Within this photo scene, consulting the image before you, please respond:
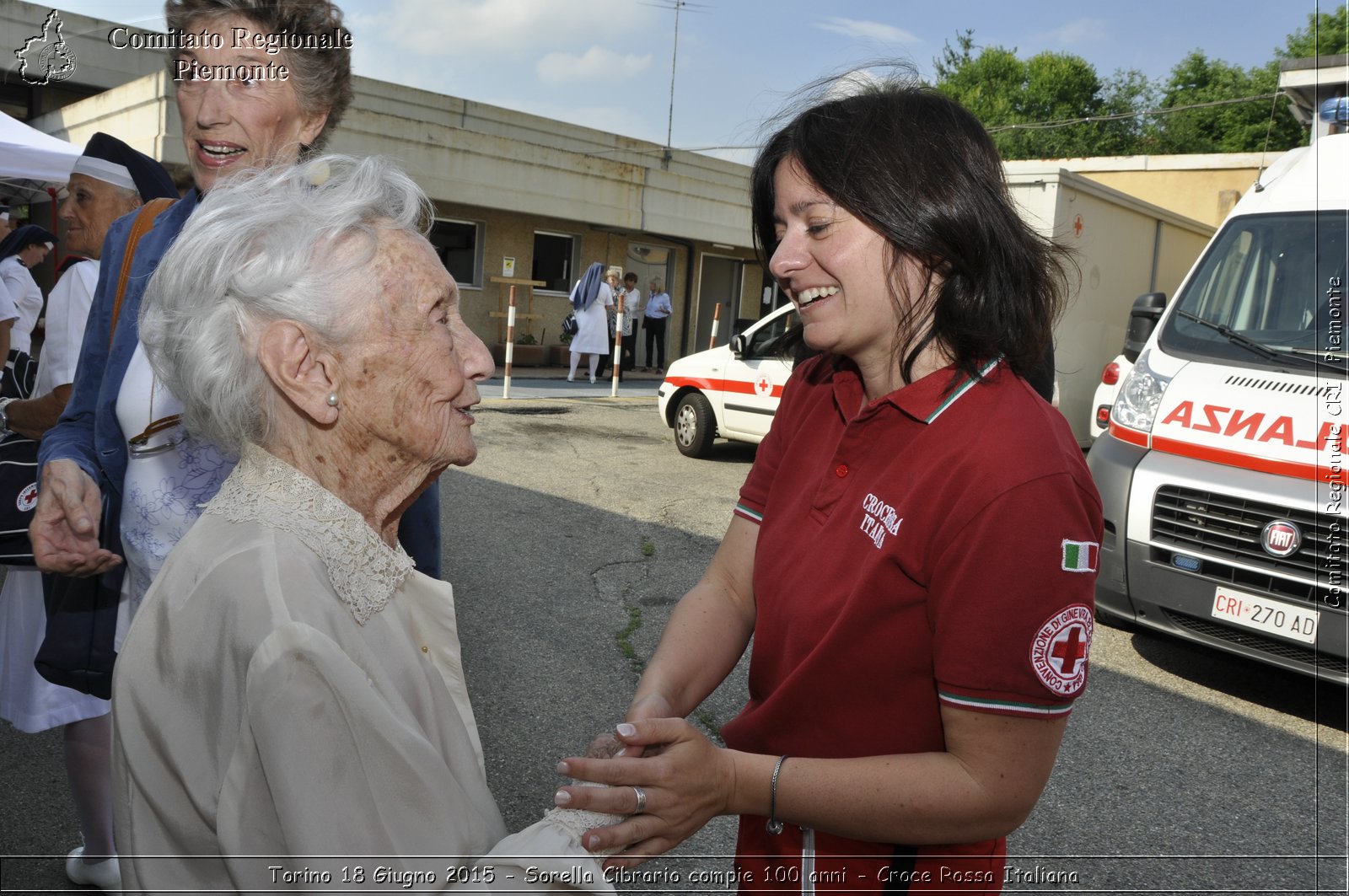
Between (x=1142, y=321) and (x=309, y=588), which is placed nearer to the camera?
(x=309, y=588)

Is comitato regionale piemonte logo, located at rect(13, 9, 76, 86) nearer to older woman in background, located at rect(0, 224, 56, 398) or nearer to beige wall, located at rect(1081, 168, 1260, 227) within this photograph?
older woman in background, located at rect(0, 224, 56, 398)

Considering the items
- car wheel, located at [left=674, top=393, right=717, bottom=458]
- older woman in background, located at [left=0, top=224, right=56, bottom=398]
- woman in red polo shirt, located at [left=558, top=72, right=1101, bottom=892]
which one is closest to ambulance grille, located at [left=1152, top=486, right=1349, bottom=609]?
woman in red polo shirt, located at [left=558, top=72, right=1101, bottom=892]

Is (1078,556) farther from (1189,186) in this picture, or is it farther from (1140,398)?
(1189,186)

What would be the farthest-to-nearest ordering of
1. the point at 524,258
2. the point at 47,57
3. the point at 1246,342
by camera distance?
the point at 524,258, the point at 47,57, the point at 1246,342

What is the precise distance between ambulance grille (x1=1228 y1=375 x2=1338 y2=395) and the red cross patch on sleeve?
4.11 m

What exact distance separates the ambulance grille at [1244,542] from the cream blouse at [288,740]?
4.21m

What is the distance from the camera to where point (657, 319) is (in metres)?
21.8

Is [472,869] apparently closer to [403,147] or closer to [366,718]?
[366,718]

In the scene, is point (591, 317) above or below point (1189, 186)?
below

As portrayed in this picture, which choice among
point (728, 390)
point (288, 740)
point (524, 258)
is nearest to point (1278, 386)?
point (288, 740)

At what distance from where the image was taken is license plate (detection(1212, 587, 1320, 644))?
14.3 feet

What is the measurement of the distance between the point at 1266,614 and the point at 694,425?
6944 millimetres

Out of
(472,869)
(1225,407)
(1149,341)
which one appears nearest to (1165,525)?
(1225,407)

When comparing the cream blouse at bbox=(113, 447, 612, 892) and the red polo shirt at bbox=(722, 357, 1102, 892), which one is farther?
the red polo shirt at bbox=(722, 357, 1102, 892)
